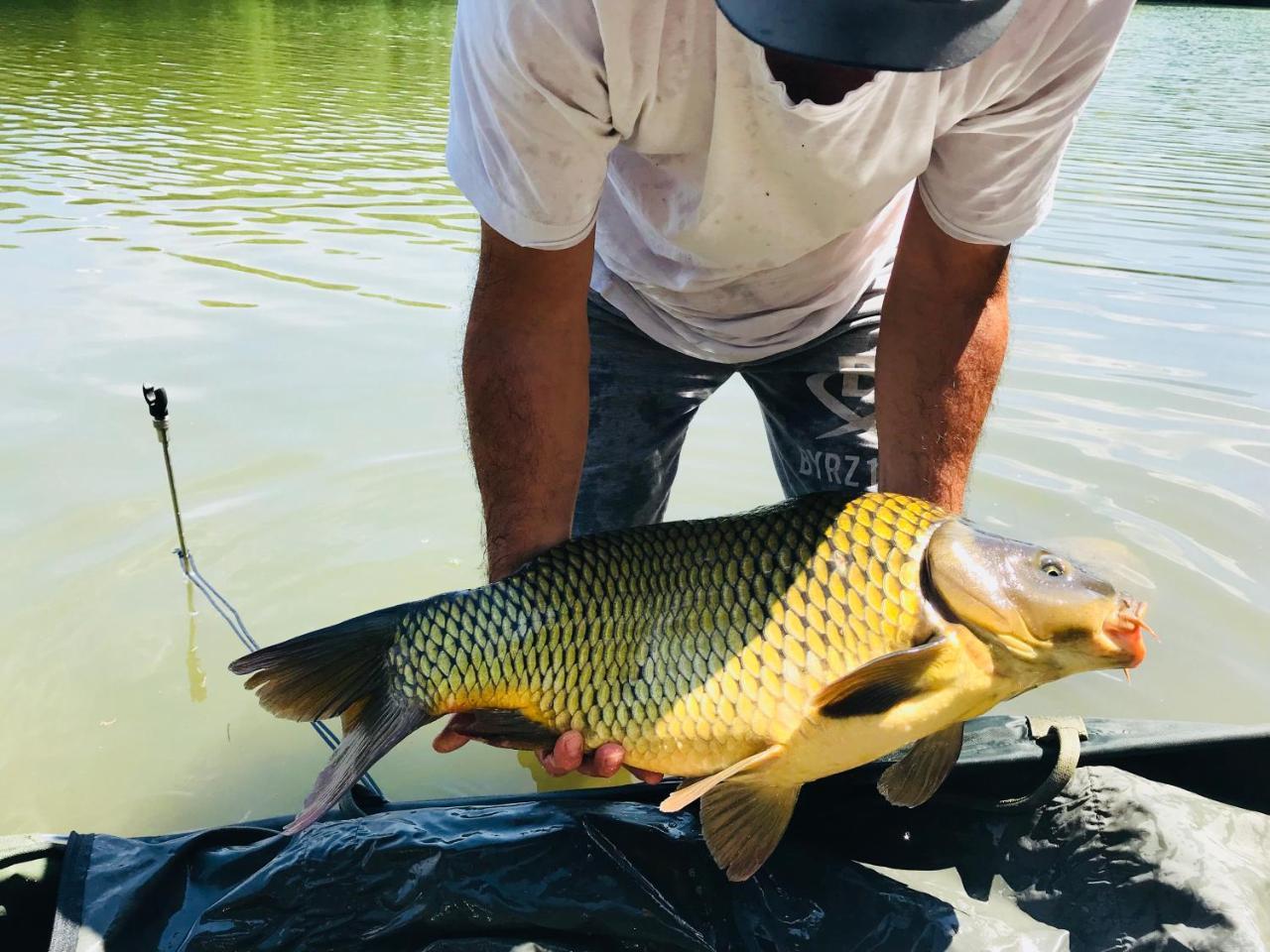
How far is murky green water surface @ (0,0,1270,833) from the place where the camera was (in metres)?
2.30

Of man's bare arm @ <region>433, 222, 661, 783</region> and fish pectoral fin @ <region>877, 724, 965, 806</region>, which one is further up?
man's bare arm @ <region>433, 222, 661, 783</region>

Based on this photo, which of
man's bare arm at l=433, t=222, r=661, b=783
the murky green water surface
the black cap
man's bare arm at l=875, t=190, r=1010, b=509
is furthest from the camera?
the murky green water surface

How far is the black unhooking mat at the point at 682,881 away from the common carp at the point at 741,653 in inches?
4.0

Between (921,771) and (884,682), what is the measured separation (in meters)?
0.19

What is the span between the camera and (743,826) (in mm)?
1329

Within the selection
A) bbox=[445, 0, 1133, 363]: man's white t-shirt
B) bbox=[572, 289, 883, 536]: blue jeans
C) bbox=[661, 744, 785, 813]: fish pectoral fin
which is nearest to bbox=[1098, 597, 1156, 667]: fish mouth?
bbox=[661, 744, 785, 813]: fish pectoral fin

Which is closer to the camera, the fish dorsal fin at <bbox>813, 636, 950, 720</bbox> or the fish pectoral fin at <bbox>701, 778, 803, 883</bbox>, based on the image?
the fish dorsal fin at <bbox>813, 636, 950, 720</bbox>

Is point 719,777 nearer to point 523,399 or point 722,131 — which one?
point 523,399

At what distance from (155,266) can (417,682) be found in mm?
4434

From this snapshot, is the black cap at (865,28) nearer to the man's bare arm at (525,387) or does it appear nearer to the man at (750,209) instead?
the man at (750,209)

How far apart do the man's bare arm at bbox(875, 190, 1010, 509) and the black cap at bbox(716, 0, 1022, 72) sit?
0.67 meters

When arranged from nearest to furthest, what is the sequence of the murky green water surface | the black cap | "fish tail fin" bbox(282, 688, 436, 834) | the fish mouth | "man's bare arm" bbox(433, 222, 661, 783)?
the black cap
the fish mouth
"fish tail fin" bbox(282, 688, 436, 834)
"man's bare arm" bbox(433, 222, 661, 783)
the murky green water surface

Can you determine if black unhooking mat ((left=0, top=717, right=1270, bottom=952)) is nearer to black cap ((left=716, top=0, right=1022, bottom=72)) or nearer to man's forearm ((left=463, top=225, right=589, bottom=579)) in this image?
man's forearm ((left=463, top=225, right=589, bottom=579))

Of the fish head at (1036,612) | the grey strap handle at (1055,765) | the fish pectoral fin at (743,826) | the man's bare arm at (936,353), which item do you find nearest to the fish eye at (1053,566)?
the fish head at (1036,612)
